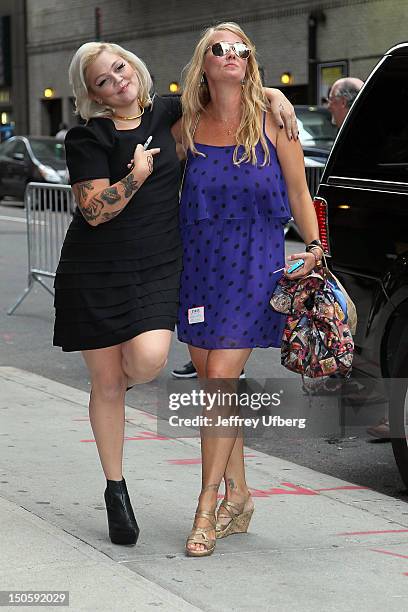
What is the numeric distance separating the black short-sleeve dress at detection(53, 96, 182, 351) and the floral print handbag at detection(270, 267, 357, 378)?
→ 0.42 meters

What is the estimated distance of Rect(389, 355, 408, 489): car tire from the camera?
17.7 feet

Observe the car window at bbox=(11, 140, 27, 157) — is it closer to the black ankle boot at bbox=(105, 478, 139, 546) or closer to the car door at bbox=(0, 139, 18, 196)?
the car door at bbox=(0, 139, 18, 196)

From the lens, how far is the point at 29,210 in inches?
447

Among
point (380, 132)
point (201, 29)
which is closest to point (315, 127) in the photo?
point (380, 132)

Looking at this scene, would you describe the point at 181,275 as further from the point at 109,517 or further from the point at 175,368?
the point at 175,368

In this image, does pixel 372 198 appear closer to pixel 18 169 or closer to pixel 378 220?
pixel 378 220

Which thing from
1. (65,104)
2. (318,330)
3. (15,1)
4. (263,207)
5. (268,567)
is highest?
(15,1)

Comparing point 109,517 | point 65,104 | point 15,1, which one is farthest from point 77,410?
point 15,1

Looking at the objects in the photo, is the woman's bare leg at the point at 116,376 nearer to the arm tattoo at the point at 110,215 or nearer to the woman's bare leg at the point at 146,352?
the woman's bare leg at the point at 146,352

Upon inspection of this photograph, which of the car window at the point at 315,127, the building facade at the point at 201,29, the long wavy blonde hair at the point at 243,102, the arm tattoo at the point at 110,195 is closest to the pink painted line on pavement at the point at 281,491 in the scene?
the long wavy blonde hair at the point at 243,102

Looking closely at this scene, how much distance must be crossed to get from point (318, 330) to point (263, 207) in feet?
1.61

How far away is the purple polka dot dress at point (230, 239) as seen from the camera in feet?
15.0

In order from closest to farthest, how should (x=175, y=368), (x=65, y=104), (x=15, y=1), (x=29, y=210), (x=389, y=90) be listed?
(x=389, y=90) → (x=175, y=368) → (x=29, y=210) → (x=65, y=104) → (x=15, y=1)

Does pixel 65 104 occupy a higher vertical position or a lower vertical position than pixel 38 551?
higher
